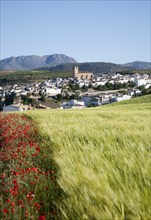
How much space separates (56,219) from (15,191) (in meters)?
0.85

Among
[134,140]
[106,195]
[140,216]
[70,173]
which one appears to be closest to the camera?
[140,216]

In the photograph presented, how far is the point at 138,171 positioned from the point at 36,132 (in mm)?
6015

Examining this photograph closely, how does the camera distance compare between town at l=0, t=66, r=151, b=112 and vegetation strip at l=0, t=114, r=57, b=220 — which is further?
town at l=0, t=66, r=151, b=112

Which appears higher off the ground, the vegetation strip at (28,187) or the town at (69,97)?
the vegetation strip at (28,187)

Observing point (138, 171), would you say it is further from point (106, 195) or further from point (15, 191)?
point (15, 191)

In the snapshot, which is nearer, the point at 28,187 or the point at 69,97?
the point at 28,187

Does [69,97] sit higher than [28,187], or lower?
lower

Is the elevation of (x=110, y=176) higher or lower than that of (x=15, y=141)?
higher

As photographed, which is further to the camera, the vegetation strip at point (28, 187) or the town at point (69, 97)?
the town at point (69, 97)

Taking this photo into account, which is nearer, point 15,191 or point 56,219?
point 56,219

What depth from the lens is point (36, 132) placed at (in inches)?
369

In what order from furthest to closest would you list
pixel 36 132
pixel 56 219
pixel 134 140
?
1. pixel 36 132
2. pixel 134 140
3. pixel 56 219

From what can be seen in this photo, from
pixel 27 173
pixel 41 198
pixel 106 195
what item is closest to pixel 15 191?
pixel 41 198

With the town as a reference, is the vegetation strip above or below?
above
